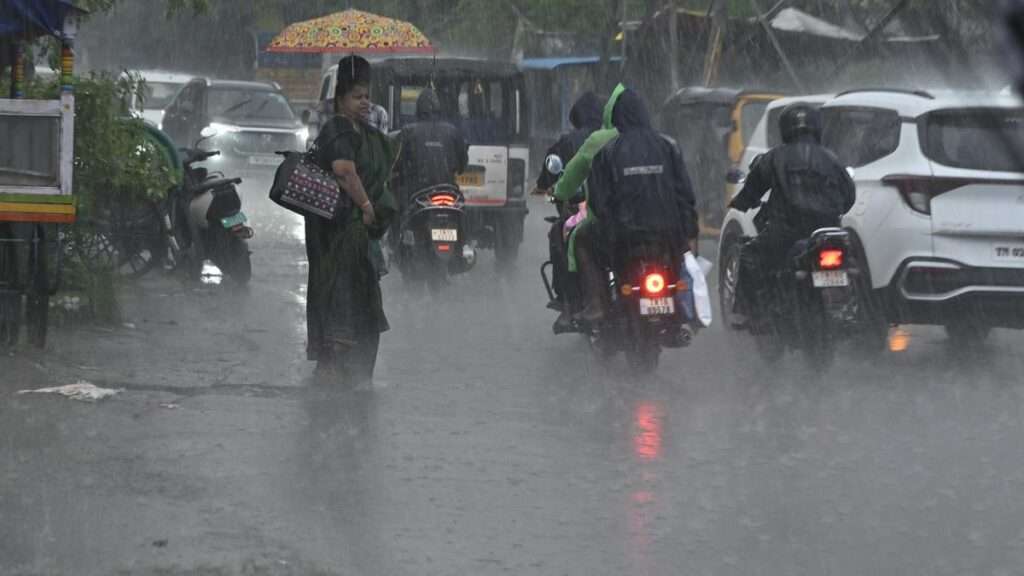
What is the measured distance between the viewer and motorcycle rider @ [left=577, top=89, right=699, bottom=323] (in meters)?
9.91

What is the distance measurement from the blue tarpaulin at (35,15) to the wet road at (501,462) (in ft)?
5.71

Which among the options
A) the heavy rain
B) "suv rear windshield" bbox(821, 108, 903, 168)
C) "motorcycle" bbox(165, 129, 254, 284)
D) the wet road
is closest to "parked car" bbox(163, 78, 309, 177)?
the heavy rain

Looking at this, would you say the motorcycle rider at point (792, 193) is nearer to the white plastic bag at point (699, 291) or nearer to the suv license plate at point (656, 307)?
the white plastic bag at point (699, 291)

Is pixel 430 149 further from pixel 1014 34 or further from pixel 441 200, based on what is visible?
pixel 1014 34

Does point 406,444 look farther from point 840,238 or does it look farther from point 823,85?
point 823,85

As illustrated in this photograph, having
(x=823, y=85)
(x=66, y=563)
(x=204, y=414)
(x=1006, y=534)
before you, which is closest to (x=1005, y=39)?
(x=66, y=563)

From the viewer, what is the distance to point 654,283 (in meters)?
9.83

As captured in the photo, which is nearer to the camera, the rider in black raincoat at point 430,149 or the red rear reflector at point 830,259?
the red rear reflector at point 830,259

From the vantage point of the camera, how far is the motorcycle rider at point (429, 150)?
14531 millimetres

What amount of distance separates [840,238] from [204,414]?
3912mm

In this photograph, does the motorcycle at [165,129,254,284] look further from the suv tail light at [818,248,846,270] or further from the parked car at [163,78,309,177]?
the parked car at [163,78,309,177]

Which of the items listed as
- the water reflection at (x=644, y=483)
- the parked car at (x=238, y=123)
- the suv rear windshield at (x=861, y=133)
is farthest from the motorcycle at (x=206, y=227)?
the parked car at (x=238, y=123)

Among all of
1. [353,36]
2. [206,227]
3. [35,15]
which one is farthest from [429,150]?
[353,36]

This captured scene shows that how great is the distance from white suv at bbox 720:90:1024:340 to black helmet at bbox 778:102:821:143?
58 centimetres
